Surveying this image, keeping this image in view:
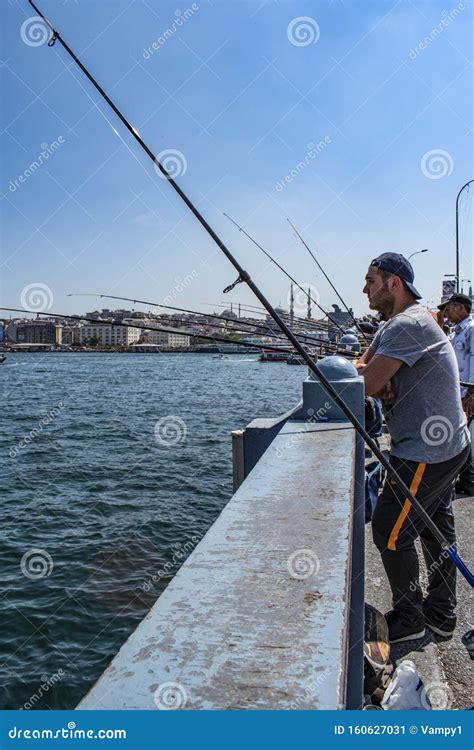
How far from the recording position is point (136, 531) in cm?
1062

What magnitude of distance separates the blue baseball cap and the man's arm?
499 mm

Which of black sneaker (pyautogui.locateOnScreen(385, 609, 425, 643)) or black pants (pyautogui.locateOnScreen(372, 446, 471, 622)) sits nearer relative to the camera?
black pants (pyautogui.locateOnScreen(372, 446, 471, 622))

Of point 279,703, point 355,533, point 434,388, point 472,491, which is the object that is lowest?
point 472,491

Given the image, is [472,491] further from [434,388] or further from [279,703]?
[279,703]

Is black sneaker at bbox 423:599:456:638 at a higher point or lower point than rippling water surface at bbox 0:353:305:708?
higher

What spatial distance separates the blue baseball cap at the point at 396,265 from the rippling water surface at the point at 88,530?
16.6 ft

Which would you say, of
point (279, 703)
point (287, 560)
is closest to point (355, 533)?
point (287, 560)

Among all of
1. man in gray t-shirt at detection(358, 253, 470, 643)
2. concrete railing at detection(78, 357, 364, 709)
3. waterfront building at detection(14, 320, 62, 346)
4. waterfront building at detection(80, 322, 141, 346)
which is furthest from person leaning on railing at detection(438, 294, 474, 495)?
waterfront building at detection(80, 322, 141, 346)

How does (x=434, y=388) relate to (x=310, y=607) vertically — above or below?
above

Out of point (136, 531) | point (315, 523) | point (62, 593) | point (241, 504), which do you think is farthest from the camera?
point (136, 531)

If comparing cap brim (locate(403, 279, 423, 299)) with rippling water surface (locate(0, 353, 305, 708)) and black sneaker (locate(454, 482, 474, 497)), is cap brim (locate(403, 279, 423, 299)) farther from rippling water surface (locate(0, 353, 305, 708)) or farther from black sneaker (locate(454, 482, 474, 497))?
rippling water surface (locate(0, 353, 305, 708))

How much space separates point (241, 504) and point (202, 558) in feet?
1.39

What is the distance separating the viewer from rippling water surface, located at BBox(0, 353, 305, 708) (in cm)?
675

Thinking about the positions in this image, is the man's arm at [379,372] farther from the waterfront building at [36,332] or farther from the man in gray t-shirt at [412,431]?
the waterfront building at [36,332]
